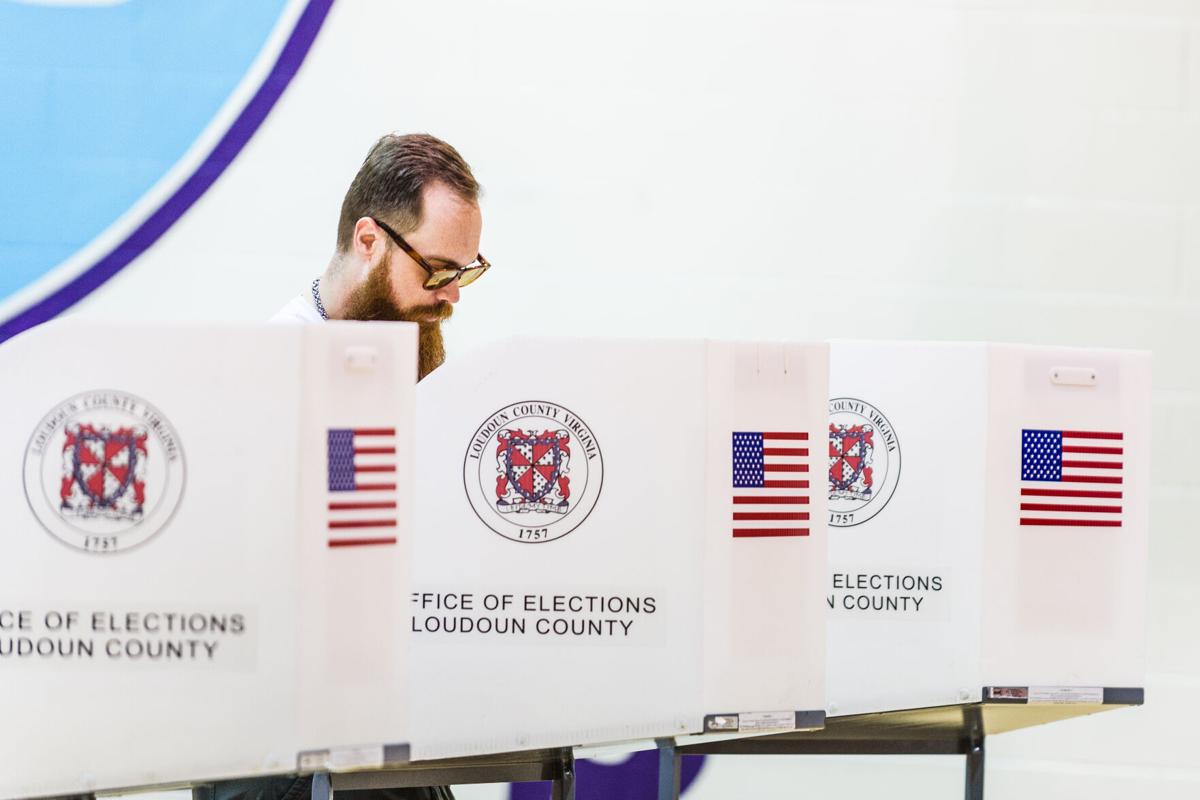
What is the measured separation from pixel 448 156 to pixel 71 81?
86 centimetres

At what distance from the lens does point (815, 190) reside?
2.64 metres

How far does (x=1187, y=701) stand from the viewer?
8.78 ft

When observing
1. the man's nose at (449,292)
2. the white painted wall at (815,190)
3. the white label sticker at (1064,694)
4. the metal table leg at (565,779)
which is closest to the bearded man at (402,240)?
the man's nose at (449,292)

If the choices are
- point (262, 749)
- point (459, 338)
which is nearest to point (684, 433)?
point (262, 749)

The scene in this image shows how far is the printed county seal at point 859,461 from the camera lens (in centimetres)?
170

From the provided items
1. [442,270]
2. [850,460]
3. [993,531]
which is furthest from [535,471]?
[442,270]

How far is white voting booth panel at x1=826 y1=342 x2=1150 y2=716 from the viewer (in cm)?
165

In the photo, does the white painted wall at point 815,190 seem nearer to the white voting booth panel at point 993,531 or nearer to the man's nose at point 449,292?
the man's nose at point 449,292

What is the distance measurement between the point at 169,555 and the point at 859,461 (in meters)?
0.92

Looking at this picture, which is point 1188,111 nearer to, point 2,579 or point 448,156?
point 448,156

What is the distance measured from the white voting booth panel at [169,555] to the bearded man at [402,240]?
884 millimetres

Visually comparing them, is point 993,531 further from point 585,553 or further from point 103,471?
point 103,471

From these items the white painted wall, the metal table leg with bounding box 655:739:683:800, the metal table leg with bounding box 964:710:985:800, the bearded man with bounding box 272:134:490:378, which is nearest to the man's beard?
the bearded man with bounding box 272:134:490:378

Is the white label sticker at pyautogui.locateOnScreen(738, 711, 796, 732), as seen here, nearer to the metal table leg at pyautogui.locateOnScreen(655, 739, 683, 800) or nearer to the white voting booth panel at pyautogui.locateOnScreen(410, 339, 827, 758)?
the white voting booth panel at pyautogui.locateOnScreen(410, 339, 827, 758)
